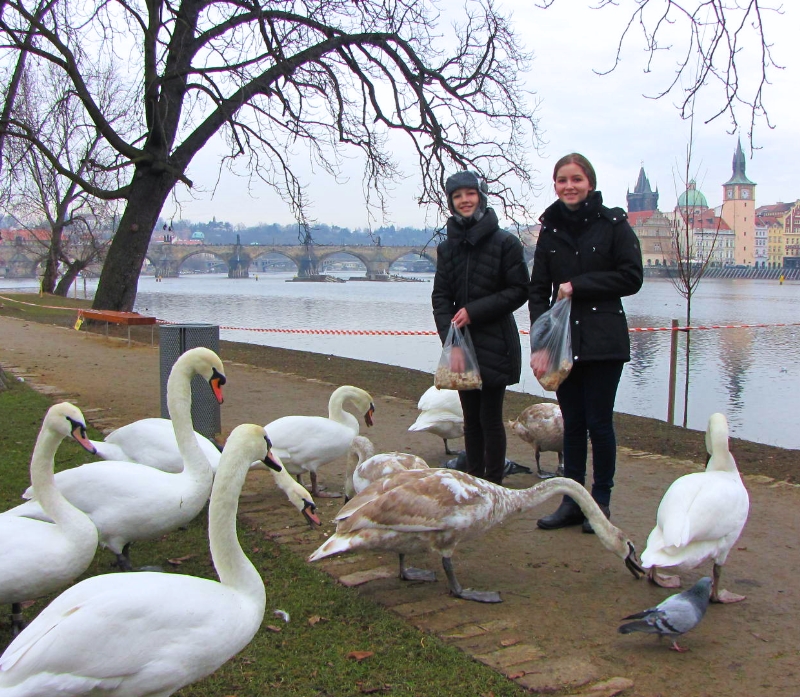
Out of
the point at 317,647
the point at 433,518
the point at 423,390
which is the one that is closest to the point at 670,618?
the point at 433,518

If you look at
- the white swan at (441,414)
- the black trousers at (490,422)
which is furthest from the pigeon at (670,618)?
the white swan at (441,414)

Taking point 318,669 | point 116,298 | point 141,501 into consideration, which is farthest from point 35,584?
point 116,298

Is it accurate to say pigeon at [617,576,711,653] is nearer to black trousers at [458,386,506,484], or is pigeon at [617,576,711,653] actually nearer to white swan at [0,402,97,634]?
black trousers at [458,386,506,484]

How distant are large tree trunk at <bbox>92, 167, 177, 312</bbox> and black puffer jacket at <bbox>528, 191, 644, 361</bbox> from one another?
14.0m

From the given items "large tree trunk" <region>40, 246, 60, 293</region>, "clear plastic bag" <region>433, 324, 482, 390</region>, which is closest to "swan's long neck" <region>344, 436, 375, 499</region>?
"clear plastic bag" <region>433, 324, 482, 390</region>

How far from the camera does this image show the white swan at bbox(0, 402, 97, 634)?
10.4 ft

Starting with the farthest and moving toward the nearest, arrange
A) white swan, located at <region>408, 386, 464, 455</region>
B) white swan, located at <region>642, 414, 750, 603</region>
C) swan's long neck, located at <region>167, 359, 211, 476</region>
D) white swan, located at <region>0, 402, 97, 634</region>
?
1. white swan, located at <region>408, 386, 464, 455</region>
2. swan's long neck, located at <region>167, 359, 211, 476</region>
3. white swan, located at <region>642, 414, 750, 603</region>
4. white swan, located at <region>0, 402, 97, 634</region>

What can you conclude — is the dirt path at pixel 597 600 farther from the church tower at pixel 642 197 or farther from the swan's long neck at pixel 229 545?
the church tower at pixel 642 197

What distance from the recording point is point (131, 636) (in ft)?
8.09

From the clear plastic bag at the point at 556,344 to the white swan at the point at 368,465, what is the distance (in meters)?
0.88

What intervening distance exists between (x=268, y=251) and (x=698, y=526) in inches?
3024

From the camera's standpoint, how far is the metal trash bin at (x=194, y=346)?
6.55m

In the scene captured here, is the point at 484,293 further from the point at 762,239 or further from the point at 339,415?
the point at 762,239

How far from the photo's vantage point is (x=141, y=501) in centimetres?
385
